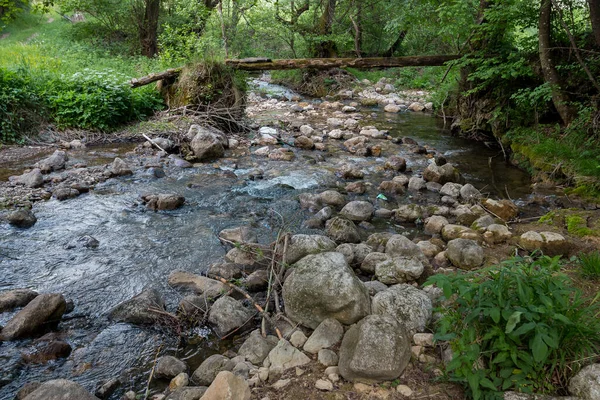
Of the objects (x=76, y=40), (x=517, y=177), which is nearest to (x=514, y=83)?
(x=517, y=177)

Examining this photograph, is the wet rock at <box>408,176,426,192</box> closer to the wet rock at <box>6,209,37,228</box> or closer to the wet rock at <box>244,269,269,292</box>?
the wet rock at <box>244,269,269,292</box>

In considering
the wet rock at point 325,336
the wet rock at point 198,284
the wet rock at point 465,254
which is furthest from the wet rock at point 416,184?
the wet rock at point 325,336

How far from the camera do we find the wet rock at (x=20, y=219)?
16.8 feet

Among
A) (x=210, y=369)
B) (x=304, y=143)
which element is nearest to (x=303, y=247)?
(x=210, y=369)

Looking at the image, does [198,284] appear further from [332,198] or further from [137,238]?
[332,198]

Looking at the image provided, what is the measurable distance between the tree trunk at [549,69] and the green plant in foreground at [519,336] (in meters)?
6.18

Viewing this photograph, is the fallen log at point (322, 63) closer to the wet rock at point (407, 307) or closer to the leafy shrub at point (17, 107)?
the leafy shrub at point (17, 107)

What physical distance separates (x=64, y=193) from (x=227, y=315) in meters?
4.12

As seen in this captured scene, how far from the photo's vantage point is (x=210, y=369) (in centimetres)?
277

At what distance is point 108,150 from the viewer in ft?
27.8

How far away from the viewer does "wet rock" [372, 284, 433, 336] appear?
2.90 m

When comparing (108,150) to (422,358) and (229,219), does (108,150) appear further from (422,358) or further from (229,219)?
(422,358)

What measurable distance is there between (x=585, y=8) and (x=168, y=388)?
9166 millimetres

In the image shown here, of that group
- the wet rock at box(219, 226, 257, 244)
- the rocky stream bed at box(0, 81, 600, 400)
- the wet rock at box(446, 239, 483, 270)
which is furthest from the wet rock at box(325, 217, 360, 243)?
the wet rock at box(446, 239, 483, 270)
